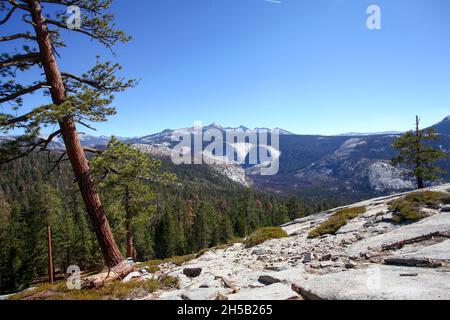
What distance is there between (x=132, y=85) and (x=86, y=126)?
2.22 meters

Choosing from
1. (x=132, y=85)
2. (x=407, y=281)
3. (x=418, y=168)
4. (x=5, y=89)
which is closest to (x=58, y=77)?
(x=5, y=89)

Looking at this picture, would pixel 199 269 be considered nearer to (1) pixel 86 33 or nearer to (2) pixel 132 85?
(2) pixel 132 85

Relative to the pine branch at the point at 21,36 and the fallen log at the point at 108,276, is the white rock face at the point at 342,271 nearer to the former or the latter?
the fallen log at the point at 108,276

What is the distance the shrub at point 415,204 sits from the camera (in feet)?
36.2

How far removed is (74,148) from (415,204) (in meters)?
14.3

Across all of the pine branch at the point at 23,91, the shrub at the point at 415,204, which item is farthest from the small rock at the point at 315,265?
the pine branch at the point at 23,91

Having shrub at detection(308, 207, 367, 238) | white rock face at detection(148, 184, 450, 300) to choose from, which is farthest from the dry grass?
shrub at detection(308, 207, 367, 238)

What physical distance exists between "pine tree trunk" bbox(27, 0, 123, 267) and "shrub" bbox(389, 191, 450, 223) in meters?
11.0

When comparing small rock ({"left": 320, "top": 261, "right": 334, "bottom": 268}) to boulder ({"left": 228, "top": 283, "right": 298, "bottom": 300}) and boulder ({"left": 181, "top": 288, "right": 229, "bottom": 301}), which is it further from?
A: boulder ({"left": 181, "top": 288, "right": 229, "bottom": 301})

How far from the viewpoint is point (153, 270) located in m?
12.9

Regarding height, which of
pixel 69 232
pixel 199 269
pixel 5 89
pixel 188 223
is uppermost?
pixel 5 89

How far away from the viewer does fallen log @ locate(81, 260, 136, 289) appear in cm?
759

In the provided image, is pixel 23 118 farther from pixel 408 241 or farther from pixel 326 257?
pixel 408 241

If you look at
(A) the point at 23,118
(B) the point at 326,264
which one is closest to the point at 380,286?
(B) the point at 326,264
